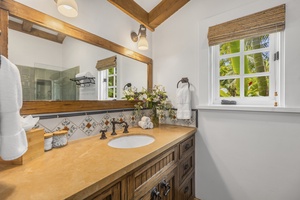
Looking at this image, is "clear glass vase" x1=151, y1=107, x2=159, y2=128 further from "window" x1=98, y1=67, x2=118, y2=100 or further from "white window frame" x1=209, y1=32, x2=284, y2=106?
"white window frame" x1=209, y1=32, x2=284, y2=106

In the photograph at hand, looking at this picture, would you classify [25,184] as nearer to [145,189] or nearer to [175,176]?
[145,189]

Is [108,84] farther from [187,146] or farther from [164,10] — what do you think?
[164,10]

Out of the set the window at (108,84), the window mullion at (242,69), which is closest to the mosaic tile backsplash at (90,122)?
the window at (108,84)

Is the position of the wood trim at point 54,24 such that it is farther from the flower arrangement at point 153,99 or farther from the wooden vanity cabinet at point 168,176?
the wooden vanity cabinet at point 168,176

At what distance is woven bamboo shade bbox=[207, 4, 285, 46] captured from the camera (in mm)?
1164

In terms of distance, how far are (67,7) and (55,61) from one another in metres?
0.37

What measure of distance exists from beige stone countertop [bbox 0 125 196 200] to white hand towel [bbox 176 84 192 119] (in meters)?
0.68

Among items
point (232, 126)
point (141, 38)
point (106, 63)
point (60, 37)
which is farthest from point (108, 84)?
point (232, 126)

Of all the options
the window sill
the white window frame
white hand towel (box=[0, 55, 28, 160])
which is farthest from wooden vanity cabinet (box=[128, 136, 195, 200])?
the white window frame

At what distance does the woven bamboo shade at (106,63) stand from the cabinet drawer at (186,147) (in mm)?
982

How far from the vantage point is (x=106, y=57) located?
1358 mm

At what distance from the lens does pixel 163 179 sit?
100 centimetres

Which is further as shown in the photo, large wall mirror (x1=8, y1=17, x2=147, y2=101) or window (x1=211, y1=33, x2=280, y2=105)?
window (x1=211, y1=33, x2=280, y2=105)

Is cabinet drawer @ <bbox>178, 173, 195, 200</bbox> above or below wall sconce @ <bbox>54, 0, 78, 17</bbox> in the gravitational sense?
below
